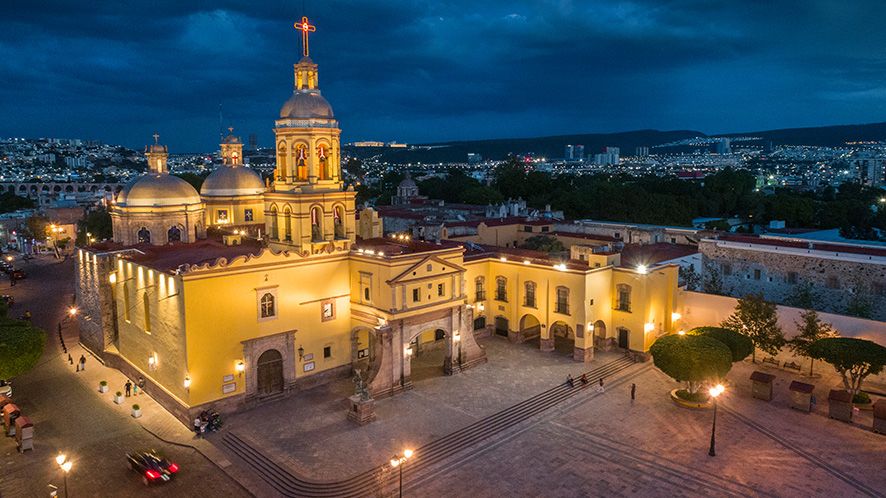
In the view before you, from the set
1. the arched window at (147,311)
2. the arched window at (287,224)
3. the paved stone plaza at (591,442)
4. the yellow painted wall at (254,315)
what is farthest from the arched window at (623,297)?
the arched window at (147,311)

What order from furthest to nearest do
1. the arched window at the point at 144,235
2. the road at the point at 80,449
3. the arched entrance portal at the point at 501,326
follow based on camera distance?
the arched entrance portal at the point at 501,326 → the arched window at the point at 144,235 → the road at the point at 80,449

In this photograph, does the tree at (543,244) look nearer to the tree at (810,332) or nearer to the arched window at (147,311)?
the tree at (810,332)

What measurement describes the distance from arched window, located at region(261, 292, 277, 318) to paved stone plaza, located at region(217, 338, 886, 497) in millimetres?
4413

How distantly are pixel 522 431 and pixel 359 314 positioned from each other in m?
10.7

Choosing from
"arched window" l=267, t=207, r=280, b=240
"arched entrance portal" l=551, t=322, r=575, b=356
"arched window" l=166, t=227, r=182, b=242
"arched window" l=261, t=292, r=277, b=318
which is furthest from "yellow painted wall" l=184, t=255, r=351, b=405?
"arched entrance portal" l=551, t=322, r=575, b=356

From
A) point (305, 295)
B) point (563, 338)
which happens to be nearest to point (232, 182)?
point (305, 295)

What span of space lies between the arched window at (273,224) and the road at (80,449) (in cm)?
1154

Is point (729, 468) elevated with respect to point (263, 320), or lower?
lower

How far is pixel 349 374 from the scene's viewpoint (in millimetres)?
31984

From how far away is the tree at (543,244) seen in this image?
4616 centimetres

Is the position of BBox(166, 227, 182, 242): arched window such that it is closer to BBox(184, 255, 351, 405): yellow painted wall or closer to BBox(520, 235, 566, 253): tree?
BBox(184, 255, 351, 405): yellow painted wall

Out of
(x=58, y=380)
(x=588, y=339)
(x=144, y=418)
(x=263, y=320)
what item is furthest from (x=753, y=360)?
(x=58, y=380)

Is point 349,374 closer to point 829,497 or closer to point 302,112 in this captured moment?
point 302,112

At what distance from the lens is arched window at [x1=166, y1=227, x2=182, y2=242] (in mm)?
37250
